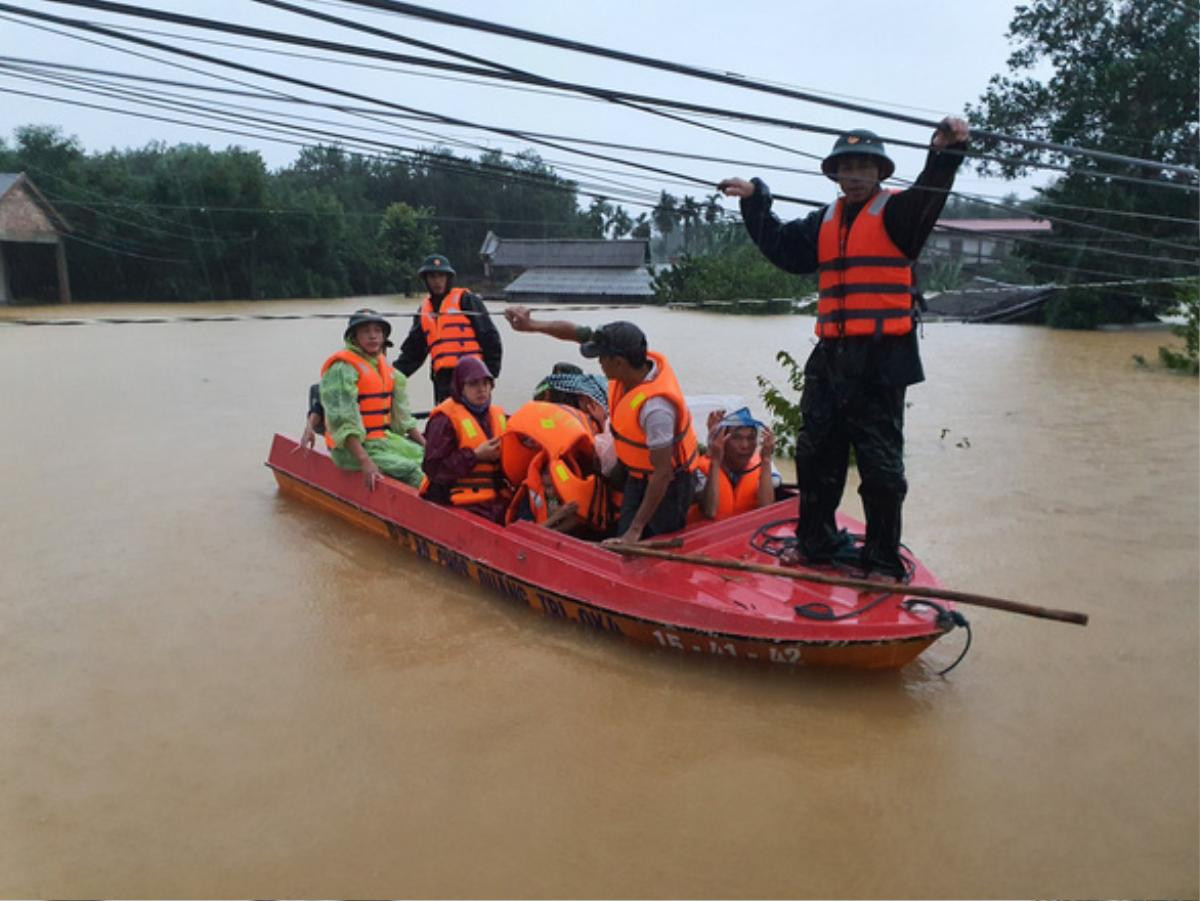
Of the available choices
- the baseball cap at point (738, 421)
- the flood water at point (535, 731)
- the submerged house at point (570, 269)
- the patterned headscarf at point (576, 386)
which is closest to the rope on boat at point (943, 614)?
the flood water at point (535, 731)

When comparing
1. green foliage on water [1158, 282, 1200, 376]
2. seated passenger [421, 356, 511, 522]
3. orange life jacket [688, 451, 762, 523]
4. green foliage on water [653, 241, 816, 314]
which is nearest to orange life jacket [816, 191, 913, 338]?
orange life jacket [688, 451, 762, 523]

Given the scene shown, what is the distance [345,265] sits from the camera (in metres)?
31.2

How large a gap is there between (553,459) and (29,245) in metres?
26.9

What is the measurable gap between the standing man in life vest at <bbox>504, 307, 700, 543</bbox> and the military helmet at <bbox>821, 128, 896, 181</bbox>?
3.40ft

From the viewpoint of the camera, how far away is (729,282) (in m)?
29.0

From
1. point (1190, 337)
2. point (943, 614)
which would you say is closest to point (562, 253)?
point (1190, 337)

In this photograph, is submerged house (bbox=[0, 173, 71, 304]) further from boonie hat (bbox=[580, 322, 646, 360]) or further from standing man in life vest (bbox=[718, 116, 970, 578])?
standing man in life vest (bbox=[718, 116, 970, 578])

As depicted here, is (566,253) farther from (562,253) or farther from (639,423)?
(639,423)

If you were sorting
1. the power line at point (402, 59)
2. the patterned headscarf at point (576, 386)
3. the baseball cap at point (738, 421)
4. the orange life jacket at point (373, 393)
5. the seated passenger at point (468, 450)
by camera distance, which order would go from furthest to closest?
the orange life jacket at point (373, 393) < the patterned headscarf at point (576, 386) < the seated passenger at point (468, 450) < the baseball cap at point (738, 421) < the power line at point (402, 59)

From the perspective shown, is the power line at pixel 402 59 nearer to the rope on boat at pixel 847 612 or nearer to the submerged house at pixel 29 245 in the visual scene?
the rope on boat at pixel 847 612

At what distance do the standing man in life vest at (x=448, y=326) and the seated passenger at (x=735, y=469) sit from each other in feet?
8.87

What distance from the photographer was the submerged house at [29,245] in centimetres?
2353

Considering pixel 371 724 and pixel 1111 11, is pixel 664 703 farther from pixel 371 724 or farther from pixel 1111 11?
pixel 1111 11

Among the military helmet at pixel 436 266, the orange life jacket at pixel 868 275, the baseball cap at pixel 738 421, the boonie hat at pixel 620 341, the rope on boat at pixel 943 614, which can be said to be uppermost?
the orange life jacket at pixel 868 275
